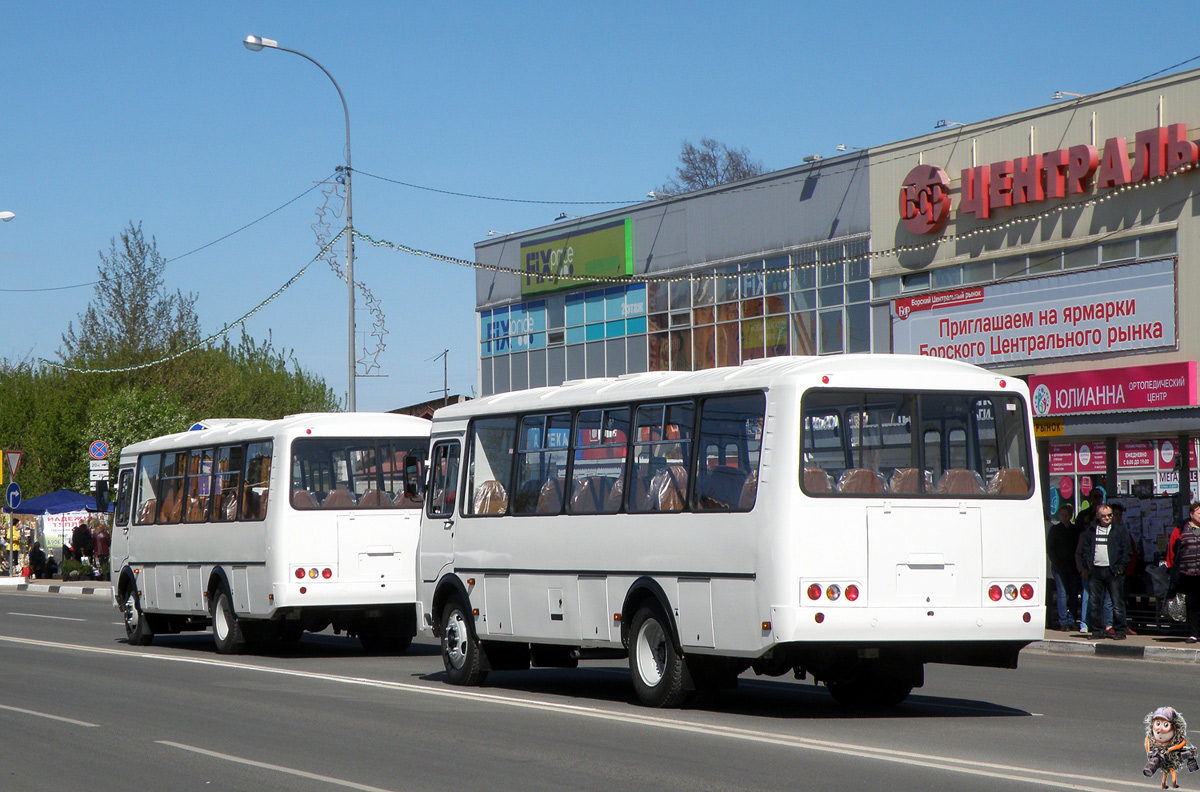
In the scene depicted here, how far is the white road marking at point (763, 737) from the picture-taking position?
8.64 meters

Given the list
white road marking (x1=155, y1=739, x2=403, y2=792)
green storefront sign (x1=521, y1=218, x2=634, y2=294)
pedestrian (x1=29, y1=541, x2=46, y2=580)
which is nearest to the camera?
white road marking (x1=155, y1=739, x2=403, y2=792)

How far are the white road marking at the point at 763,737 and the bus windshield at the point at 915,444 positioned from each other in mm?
1853

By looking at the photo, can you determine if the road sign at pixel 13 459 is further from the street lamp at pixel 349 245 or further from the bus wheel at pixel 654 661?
the bus wheel at pixel 654 661

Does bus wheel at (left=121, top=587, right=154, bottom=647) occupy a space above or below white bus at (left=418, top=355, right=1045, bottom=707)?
below

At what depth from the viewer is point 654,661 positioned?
1270cm

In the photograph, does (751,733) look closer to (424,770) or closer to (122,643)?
(424,770)

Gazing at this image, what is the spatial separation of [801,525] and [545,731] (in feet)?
7.65

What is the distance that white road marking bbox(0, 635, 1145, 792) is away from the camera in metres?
8.64

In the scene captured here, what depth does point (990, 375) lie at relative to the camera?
478 inches

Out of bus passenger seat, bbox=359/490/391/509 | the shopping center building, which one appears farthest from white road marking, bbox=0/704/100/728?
the shopping center building

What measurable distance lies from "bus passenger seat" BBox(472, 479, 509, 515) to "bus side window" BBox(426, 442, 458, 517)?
1.62 feet

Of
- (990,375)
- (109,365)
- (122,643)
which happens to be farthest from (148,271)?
(990,375)

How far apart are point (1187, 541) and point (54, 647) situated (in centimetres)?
1425

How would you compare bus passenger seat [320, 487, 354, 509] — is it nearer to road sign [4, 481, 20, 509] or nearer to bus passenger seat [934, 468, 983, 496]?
bus passenger seat [934, 468, 983, 496]
